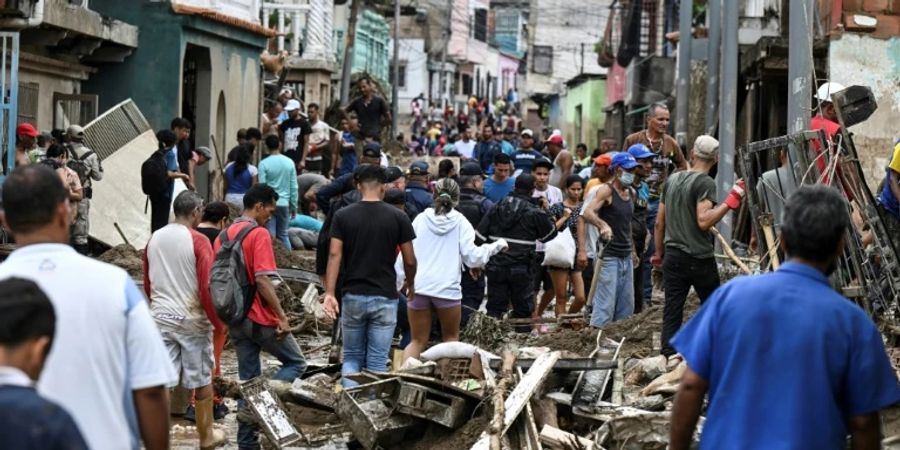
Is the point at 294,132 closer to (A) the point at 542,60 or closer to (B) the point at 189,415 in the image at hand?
(B) the point at 189,415

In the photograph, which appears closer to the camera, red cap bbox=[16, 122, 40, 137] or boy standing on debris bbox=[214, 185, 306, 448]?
boy standing on debris bbox=[214, 185, 306, 448]

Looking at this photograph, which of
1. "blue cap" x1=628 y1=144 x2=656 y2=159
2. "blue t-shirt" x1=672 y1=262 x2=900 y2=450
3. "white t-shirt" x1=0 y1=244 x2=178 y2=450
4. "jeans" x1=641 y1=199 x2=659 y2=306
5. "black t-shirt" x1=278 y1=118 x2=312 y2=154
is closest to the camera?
"white t-shirt" x1=0 y1=244 x2=178 y2=450

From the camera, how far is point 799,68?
12.2 metres

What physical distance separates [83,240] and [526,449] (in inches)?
385

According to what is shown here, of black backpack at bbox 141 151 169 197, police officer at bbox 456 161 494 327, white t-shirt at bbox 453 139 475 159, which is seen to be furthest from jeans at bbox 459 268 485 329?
white t-shirt at bbox 453 139 475 159

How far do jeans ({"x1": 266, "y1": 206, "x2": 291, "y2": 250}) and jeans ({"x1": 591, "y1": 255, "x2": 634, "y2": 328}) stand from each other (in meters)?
6.72

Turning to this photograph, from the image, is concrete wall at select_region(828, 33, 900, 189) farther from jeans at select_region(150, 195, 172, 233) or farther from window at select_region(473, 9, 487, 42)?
window at select_region(473, 9, 487, 42)

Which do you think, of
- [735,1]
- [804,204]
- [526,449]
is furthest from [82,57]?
[804,204]

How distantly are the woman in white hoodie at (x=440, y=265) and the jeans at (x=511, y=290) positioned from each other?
192 centimetres

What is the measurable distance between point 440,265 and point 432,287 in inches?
6.9

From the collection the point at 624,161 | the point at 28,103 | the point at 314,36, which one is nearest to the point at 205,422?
the point at 624,161

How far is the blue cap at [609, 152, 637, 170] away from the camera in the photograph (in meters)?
15.1

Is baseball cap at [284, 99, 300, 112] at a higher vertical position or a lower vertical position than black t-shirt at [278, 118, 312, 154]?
higher

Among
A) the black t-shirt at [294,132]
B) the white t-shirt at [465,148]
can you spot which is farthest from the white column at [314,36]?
the black t-shirt at [294,132]
